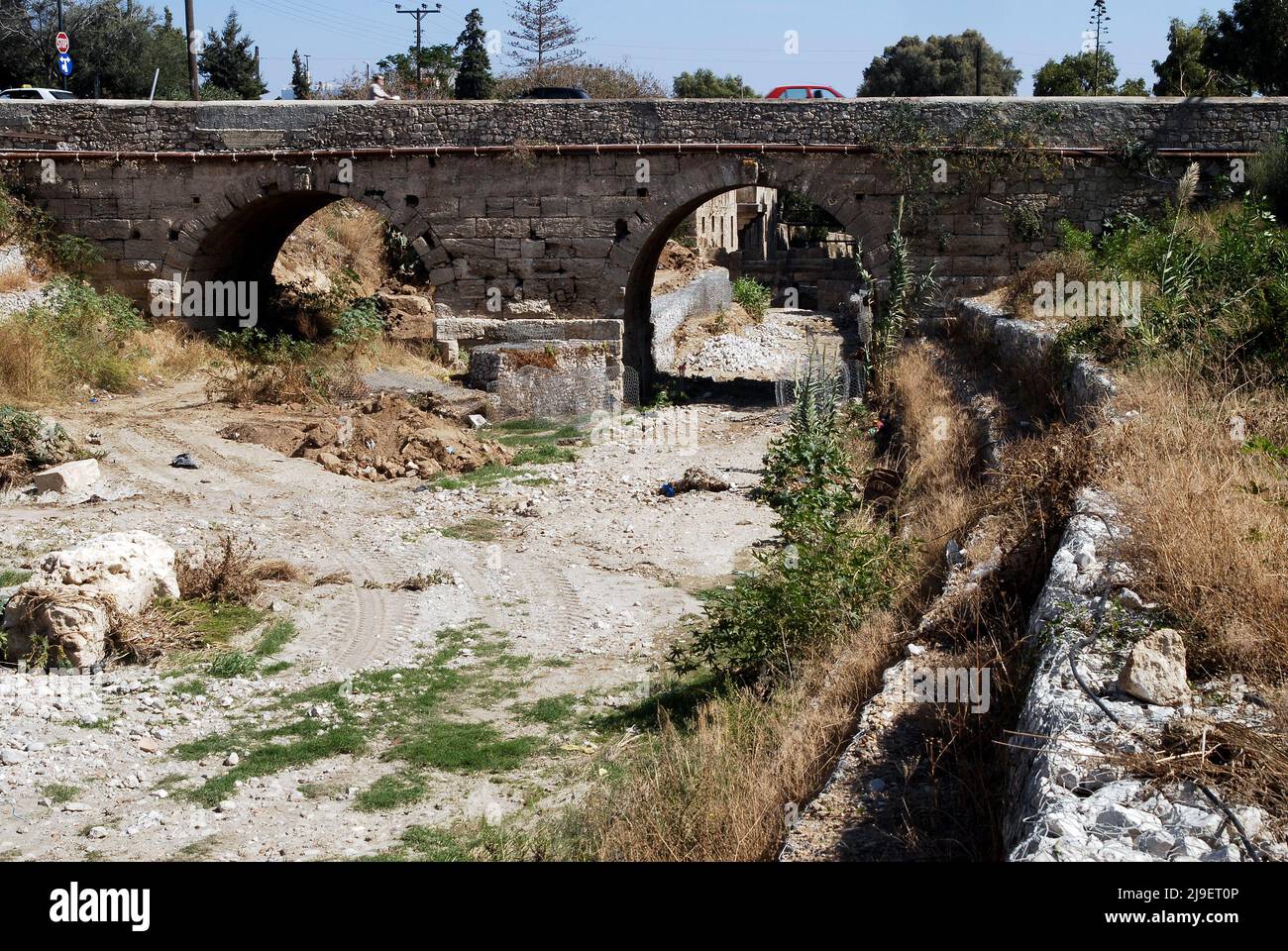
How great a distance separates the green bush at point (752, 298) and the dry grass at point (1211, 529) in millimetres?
21173

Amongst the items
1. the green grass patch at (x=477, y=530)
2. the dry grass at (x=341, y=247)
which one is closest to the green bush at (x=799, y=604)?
the green grass patch at (x=477, y=530)

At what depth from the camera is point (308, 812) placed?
5.54 metres

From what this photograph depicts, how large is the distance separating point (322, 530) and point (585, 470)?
137 inches

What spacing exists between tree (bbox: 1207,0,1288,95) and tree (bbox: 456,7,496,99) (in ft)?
61.4

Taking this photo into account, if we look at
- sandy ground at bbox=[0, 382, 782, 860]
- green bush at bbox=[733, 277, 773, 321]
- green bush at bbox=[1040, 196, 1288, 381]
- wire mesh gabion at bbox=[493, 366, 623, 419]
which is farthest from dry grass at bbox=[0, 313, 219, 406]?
green bush at bbox=[733, 277, 773, 321]

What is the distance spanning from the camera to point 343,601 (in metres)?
8.50

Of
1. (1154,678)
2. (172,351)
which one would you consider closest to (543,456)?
(172,351)

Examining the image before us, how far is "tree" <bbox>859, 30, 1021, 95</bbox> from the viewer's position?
160 feet

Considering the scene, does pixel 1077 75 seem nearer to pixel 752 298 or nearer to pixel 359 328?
pixel 752 298

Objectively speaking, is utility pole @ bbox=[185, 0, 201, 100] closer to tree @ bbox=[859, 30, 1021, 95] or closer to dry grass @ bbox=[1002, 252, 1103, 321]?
dry grass @ bbox=[1002, 252, 1103, 321]

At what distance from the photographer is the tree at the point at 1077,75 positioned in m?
35.1

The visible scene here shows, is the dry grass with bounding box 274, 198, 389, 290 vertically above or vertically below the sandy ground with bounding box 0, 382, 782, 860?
above
